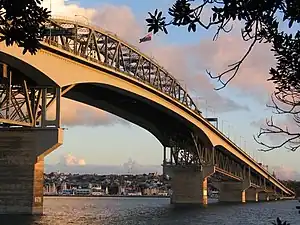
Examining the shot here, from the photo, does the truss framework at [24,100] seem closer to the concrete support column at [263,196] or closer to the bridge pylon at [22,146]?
the bridge pylon at [22,146]

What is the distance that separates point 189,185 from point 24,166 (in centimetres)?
5801

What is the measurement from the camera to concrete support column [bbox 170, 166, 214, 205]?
4237 inches

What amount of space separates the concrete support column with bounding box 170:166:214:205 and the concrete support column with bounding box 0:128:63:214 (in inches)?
2184

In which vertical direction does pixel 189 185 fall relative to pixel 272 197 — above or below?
above

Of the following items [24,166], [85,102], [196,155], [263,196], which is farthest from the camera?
[263,196]

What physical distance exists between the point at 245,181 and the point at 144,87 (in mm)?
63867

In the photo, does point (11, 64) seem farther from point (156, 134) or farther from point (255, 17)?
point (156, 134)

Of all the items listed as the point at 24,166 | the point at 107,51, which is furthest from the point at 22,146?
the point at 107,51

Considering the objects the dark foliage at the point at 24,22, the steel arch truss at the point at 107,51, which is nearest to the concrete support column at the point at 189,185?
the steel arch truss at the point at 107,51

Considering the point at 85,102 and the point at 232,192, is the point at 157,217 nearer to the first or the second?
the point at 85,102

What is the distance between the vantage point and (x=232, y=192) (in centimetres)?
13850

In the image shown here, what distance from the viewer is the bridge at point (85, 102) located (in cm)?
5397

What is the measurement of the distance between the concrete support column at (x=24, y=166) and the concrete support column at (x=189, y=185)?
55.5 meters

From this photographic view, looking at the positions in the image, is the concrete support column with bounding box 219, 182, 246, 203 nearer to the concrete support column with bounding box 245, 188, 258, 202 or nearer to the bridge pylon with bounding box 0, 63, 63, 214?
the concrete support column with bounding box 245, 188, 258, 202
